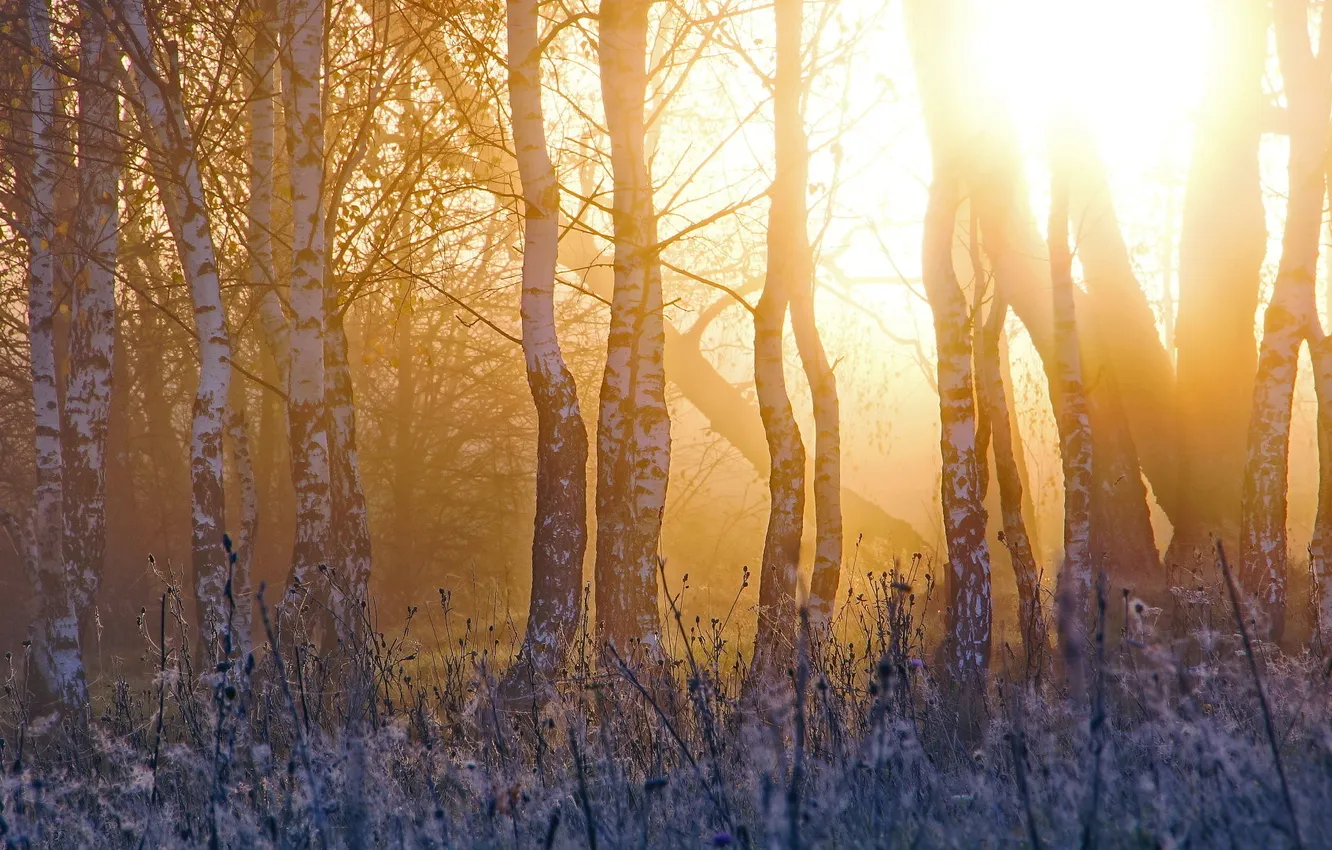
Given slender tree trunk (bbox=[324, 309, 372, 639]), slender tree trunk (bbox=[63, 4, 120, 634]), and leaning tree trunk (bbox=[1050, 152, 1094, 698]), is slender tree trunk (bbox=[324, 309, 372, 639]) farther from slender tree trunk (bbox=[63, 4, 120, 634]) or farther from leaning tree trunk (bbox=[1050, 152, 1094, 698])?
leaning tree trunk (bbox=[1050, 152, 1094, 698])

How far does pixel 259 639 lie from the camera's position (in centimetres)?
1728

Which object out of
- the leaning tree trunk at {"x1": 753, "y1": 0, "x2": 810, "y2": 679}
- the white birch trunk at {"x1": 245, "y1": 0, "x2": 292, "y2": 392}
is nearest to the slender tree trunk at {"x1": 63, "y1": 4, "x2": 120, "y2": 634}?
the white birch trunk at {"x1": 245, "y1": 0, "x2": 292, "y2": 392}

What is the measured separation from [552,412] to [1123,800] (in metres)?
5.00

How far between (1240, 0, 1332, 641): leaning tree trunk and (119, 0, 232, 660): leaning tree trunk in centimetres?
909

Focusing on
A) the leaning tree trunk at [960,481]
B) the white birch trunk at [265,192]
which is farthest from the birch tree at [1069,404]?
the white birch trunk at [265,192]

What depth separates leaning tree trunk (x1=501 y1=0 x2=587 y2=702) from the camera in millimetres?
7672

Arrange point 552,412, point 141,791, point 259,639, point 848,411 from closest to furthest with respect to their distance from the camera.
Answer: point 141,791 → point 552,412 → point 259,639 → point 848,411

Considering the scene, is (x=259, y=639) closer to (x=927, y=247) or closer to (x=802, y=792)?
(x=927, y=247)

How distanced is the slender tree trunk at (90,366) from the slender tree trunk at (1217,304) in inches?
469

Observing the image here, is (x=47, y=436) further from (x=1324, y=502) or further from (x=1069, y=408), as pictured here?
(x=1324, y=502)

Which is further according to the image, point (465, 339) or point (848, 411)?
point (848, 411)

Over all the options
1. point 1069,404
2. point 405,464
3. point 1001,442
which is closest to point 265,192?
point 405,464

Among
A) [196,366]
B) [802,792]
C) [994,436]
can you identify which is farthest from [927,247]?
[196,366]

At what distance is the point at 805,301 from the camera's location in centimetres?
1056
